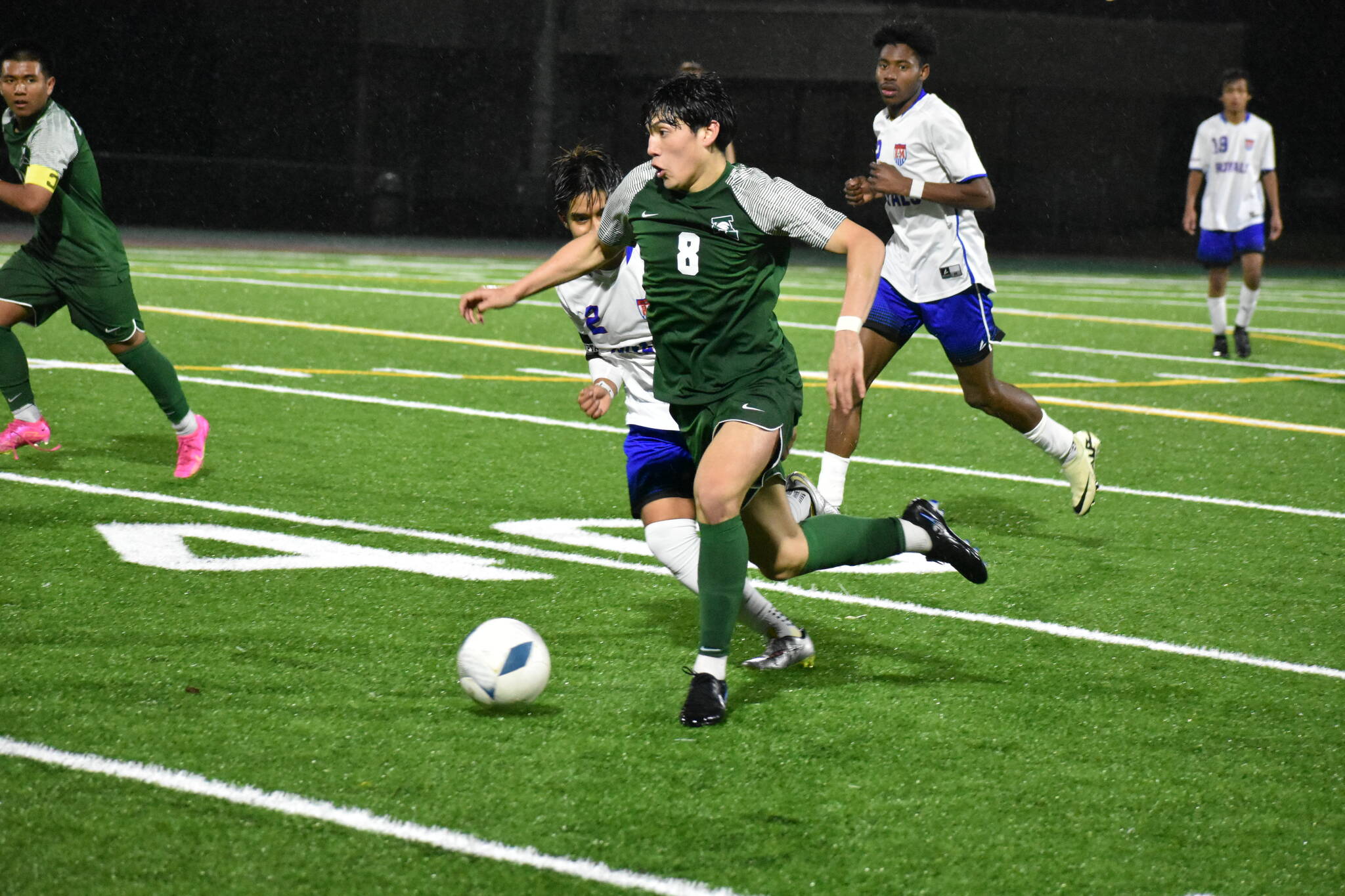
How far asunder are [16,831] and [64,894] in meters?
0.36

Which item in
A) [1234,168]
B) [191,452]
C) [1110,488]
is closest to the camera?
[191,452]

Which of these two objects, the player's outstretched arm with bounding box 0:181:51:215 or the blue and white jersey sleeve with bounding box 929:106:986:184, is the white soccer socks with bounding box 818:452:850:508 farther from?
the player's outstretched arm with bounding box 0:181:51:215

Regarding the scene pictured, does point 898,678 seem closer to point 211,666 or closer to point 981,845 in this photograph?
point 981,845

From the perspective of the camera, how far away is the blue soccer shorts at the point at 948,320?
24.4 ft

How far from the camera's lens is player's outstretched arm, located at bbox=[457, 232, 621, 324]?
4.97 meters

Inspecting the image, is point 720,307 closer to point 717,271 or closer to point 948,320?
point 717,271

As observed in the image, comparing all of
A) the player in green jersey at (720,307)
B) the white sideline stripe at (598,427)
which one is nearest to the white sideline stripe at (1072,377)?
the white sideline stripe at (598,427)

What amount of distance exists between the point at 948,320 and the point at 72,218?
428cm

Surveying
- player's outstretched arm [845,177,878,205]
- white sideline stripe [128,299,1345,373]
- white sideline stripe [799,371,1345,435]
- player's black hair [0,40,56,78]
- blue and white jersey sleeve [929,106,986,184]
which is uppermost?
player's black hair [0,40,56,78]

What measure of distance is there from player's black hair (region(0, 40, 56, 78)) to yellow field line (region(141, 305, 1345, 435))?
6386mm

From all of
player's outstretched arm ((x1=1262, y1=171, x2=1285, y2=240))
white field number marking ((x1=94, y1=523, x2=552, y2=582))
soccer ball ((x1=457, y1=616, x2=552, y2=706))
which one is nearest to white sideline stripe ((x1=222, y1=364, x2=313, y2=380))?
white field number marking ((x1=94, y1=523, x2=552, y2=582))

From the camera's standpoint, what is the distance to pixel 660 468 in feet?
16.7

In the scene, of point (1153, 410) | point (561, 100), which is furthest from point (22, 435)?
point (561, 100)

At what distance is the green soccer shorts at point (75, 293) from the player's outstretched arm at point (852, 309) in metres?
4.57
